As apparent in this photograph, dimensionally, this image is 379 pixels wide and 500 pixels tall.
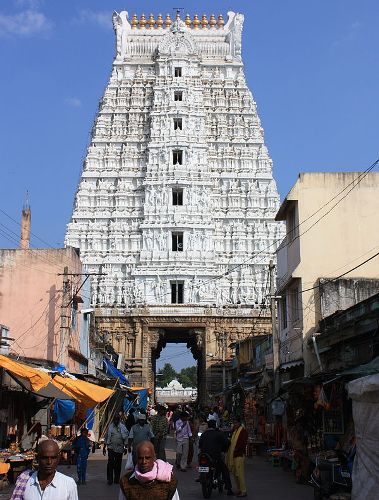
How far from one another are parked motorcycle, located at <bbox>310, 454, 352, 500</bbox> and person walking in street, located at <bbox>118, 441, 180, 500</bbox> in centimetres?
608

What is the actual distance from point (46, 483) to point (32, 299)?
20.1 m

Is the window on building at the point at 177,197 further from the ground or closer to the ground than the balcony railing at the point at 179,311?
further from the ground

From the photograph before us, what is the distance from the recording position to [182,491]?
13.3m

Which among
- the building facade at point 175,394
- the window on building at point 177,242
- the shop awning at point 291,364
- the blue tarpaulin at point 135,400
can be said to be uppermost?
the window on building at point 177,242

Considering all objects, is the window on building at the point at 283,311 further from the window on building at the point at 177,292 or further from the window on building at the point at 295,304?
the window on building at the point at 177,292

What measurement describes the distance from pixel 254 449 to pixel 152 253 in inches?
1108

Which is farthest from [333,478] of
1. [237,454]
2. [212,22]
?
[212,22]

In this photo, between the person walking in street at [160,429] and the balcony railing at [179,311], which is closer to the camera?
the person walking in street at [160,429]

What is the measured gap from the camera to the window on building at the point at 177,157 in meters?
53.9

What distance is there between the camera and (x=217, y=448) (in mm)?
12664

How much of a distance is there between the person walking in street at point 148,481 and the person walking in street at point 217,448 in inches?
288

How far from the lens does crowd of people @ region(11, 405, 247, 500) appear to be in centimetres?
526

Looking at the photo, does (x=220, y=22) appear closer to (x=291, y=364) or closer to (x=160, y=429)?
(x=291, y=364)

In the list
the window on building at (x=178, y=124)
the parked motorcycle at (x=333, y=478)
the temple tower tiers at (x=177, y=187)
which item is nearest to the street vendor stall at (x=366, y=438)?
the parked motorcycle at (x=333, y=478)
